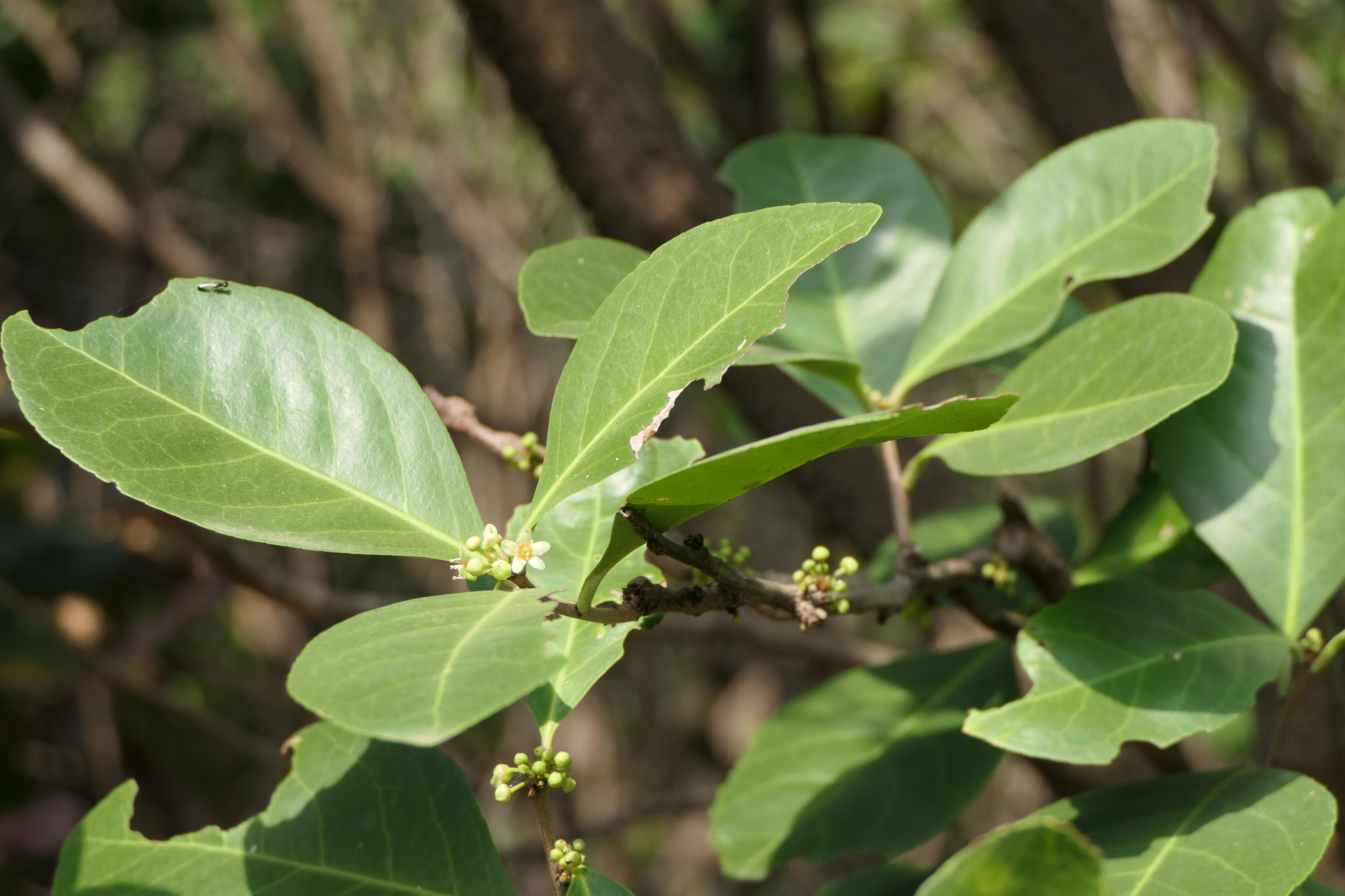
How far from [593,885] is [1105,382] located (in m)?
0.41

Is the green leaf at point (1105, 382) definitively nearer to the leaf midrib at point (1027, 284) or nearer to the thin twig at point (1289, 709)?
the leaf midrib at point (1027, 284)

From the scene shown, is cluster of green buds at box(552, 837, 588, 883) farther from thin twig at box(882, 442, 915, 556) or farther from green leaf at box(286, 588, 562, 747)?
thin twig at box(882, 442, 915, 556)

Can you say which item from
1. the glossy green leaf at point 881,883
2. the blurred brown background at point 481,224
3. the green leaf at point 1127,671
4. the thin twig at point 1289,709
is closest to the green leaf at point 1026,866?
the green leaf at point 1127,671

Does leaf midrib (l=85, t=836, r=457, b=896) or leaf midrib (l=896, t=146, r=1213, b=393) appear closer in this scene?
leaf midrib (l=85, t=836, r=457, b=896)

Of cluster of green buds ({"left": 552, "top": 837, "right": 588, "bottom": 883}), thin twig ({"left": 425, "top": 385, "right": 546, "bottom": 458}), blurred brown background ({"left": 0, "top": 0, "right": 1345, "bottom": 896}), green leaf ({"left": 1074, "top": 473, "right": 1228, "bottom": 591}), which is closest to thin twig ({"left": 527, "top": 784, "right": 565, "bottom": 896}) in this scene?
cluster of green buds ({"left": 552, "top": 837, "right": 588, "bottom": 883})

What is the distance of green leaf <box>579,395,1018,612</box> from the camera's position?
45 centimetres

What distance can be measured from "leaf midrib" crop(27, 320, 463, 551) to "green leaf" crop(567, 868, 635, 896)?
0.58 feet

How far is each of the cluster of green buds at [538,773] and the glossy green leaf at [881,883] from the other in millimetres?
484

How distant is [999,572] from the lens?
0.73 m

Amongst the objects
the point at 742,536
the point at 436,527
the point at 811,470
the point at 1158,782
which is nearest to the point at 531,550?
the point at 436,527

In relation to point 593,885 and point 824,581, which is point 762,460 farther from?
point 593,885

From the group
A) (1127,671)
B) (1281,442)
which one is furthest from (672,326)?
(1281,442)

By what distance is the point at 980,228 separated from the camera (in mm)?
808

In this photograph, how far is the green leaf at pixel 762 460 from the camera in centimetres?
45
